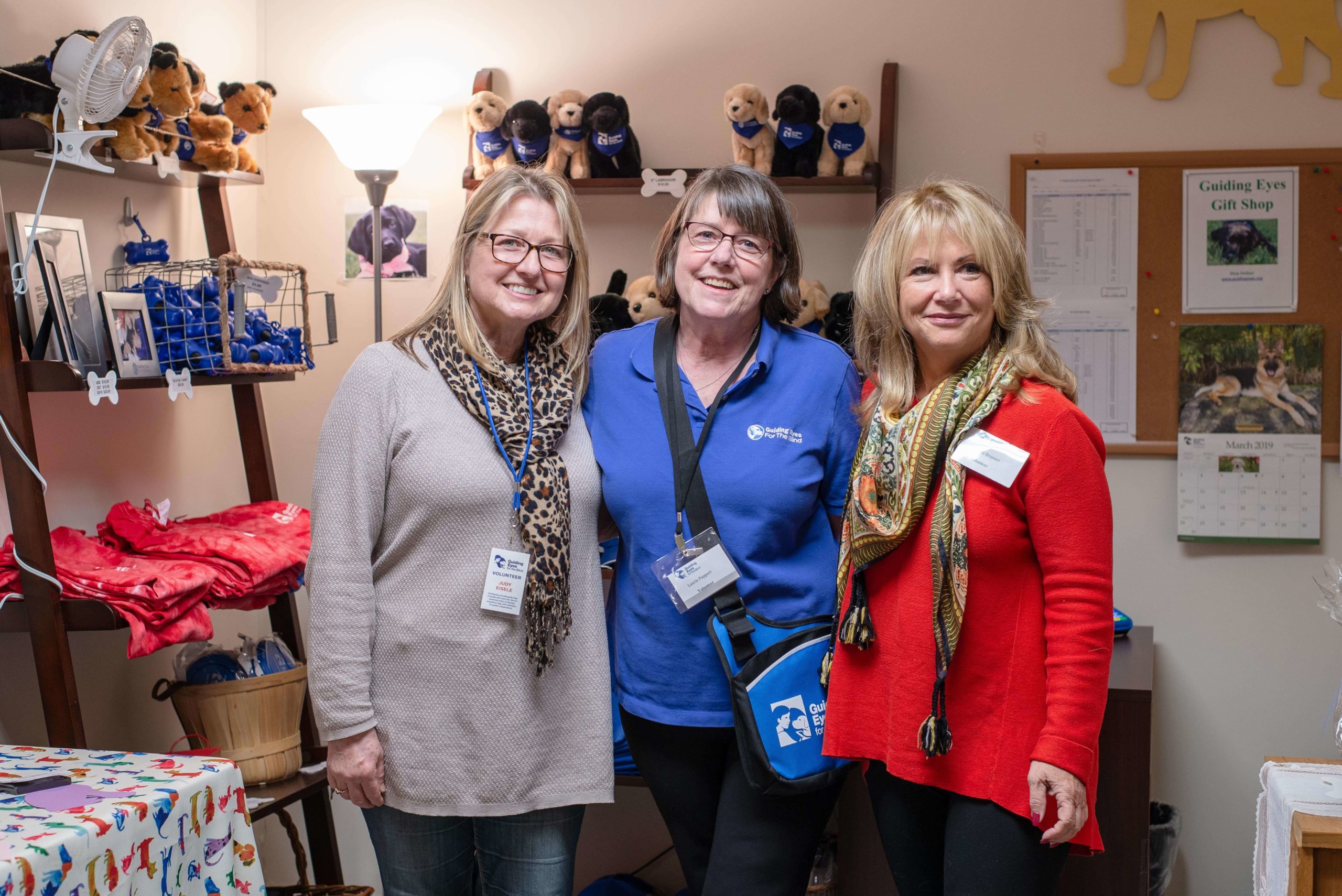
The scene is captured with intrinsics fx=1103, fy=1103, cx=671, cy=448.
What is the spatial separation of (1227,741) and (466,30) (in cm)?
249

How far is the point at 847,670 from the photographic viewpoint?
1469 millimetres

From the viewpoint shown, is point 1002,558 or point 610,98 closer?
point 1002,558

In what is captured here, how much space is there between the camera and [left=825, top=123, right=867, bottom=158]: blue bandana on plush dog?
2.42 meters

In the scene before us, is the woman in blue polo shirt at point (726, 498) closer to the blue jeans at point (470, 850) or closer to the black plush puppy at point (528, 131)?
the blue jeans at point (470, 850)

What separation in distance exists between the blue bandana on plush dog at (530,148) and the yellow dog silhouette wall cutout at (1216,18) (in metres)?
1.29

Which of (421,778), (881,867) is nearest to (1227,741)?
(881,867)

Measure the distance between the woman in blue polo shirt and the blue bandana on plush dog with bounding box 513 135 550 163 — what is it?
91 cm

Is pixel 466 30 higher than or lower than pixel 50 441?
higher

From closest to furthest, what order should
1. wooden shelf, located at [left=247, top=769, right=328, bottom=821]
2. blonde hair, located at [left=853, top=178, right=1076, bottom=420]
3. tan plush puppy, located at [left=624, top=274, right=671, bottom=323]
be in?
blonde hair, located at [left=853, top=178, right=1076, bottom=420] → wooden shelf, located at [left=247, top=769, right=328, bottom=821] → tan plush puppy, located at [left=624, top=274, right=671, bottom=323]

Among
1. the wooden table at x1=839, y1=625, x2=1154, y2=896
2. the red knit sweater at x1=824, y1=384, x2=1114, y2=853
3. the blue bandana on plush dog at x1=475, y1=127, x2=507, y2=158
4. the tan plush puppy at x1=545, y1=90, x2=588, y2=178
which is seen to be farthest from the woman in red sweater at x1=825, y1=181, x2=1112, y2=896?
the blue bandana on plush dog at x1=475, y1=127, x2=507, y2=158

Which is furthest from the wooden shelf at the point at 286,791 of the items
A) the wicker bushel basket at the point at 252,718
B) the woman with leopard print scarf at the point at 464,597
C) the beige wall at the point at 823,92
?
the woman with leopard print scarf at the point at 464,597

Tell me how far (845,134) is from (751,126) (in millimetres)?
207

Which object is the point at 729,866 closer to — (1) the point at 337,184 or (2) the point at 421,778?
(2) the point at 421,778

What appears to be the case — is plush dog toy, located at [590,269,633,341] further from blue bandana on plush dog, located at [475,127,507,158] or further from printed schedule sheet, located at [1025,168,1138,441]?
printed schedule sheet, located at [1025,168,1138,441]
